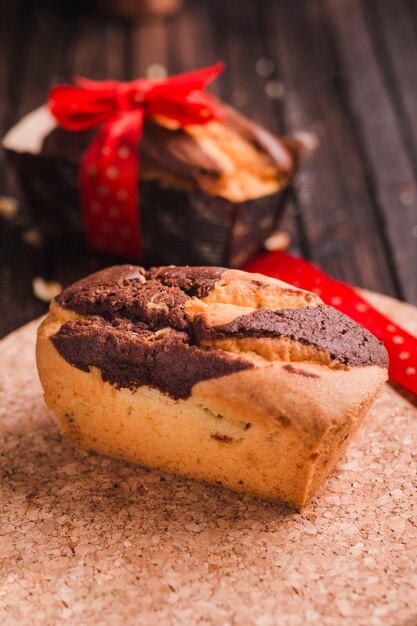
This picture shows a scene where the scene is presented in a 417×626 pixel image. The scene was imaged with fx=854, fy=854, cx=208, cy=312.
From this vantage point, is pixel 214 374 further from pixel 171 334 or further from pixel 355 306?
pixel 355 306

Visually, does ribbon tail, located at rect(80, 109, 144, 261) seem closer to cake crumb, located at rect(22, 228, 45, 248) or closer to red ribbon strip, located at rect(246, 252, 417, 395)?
cake crumb, located at rect(22, 228, 45, 248)

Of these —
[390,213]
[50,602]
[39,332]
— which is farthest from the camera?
[390,213]

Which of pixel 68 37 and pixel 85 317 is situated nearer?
pixel 85 317

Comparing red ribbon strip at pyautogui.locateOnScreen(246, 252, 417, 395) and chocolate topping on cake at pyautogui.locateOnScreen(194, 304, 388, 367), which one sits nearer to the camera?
chocolate topping on cake at pyautogui.locateOnScreen(194, 304, 388, 367)

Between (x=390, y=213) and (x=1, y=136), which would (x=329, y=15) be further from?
(x=1, y=136)

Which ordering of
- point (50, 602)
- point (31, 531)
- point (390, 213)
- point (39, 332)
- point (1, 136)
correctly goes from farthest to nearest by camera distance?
1. point (1, 136)
2. point (390, 213)
3. point (39, 332)
4. point (31, 531)
5. point (50, 602)

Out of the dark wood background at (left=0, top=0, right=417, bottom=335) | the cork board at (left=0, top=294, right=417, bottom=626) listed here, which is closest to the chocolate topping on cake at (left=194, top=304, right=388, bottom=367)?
the cork board at (left=0, top=294, right=417, bottom=626)

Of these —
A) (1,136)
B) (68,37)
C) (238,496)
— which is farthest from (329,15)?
(238,496)

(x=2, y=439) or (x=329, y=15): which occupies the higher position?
(x=329, y=15)
